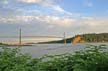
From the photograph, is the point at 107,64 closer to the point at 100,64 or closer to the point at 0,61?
the point at 100,64

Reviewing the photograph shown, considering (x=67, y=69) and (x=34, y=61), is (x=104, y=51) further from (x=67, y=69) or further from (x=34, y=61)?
(x=34, y=61)

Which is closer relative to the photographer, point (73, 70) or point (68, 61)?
point (73, 70)

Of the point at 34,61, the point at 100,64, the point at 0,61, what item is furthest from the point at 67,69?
Answer: the point at 0,61

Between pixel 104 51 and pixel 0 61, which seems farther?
pixel 0 61

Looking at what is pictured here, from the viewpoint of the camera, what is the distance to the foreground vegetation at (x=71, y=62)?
10.4 feet

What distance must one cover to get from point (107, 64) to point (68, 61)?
0.48 m

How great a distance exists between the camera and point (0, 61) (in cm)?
389

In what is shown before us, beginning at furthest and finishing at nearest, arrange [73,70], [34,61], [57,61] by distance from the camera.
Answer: [34,61] → [57,61] → [73,70]

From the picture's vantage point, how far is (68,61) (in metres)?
3.38

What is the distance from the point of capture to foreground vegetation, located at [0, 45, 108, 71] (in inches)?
124

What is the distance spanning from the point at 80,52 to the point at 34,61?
0.69 metres

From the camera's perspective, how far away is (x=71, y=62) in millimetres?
3350

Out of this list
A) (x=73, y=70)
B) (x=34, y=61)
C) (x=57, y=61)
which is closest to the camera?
(x=73, y=70)

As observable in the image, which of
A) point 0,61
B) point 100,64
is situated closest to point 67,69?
point 100,64
